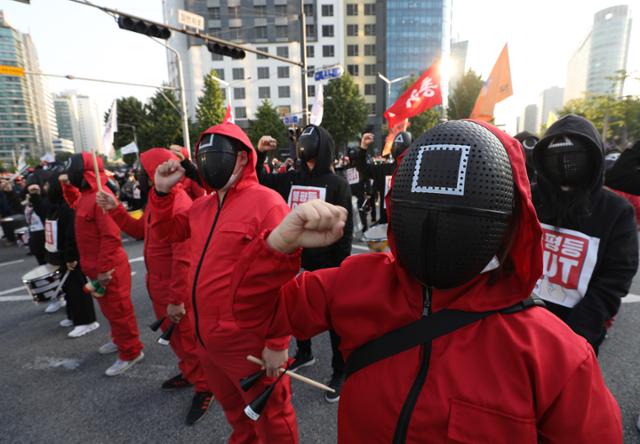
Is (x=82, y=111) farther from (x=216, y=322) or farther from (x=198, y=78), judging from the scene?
(x=216, y=322)

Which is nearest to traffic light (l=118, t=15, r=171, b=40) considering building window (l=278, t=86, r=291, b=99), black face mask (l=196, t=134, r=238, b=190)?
black face mask (l=196, t=134, r=238, b=190)

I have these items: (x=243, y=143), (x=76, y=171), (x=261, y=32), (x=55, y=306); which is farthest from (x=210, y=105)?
(x=243, y=143)

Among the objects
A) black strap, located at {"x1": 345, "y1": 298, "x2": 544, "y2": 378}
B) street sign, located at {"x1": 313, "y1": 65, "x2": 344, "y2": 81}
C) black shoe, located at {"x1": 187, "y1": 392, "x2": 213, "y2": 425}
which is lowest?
black shoe, located at {"x1": 187, "y1": 392, "x2": 213, "y2": 425}

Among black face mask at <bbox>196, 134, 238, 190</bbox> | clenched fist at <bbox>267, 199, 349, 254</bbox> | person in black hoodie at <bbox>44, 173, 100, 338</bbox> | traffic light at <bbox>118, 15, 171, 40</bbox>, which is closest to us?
clenched fist at <bbox>267, 199, 349, 254</bbox>

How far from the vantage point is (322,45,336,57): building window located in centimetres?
4712

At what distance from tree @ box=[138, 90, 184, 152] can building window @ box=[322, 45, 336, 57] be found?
22.0 meters

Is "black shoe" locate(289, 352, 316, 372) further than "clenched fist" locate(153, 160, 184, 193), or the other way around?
"black shoe" locate(289, 352, 316, 372)

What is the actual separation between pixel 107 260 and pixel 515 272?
368cm

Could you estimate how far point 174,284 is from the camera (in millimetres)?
2867

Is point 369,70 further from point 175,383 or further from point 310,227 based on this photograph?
point 310,227

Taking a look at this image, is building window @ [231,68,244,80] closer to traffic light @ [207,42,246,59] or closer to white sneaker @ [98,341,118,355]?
traffic light @ [207,42,246,59]

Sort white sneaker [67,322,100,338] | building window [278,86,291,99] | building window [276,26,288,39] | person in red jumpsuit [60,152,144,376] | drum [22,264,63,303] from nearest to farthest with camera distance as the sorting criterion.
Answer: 1. person in red jumpsuit [60,152,144,376]
2. drum [22,264,63,303]
3. white sneaker [67,322,100,338]
4. building window [276,26,288,39]
5. building window [278,86,291,99]

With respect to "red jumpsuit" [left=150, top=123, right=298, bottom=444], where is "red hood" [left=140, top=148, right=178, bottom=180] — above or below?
above

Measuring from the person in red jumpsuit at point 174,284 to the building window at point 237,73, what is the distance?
49169mm
